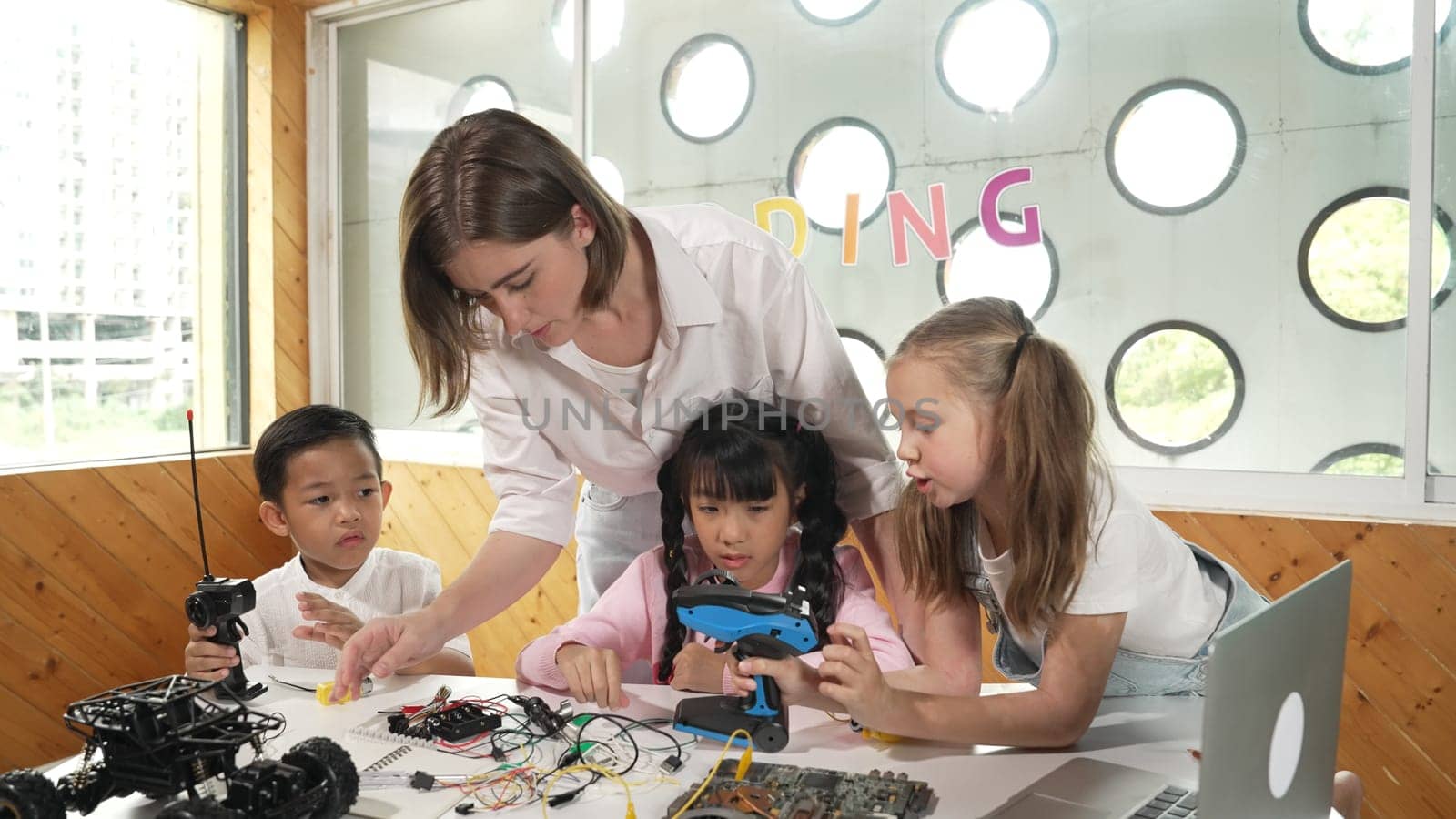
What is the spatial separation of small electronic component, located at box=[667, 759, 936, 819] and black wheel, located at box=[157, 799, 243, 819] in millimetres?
422

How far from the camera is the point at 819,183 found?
319cm

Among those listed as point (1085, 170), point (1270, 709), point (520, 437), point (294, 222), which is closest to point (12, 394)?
point (294, 222)

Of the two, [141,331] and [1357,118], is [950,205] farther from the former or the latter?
[141,331]

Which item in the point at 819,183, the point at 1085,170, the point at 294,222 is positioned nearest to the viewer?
the point at 1085,170

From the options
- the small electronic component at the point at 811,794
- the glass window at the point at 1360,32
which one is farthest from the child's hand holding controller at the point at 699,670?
the glass window at the point at 1360,32

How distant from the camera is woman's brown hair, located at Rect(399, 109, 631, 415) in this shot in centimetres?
138

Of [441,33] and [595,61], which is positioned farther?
[441,33]

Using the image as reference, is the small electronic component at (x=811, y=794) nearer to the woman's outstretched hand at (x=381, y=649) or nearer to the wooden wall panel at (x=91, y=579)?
the woman's outstretched hand at (x=381, y=649)

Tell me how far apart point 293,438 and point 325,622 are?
2.08ft

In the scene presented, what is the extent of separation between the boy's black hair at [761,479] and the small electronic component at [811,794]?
1.70 ft

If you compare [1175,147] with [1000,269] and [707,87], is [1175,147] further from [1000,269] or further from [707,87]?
[707,87]

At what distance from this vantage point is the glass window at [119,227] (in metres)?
3.34

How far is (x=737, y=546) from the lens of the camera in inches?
66.6

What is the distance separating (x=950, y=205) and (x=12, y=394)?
2938 mm
